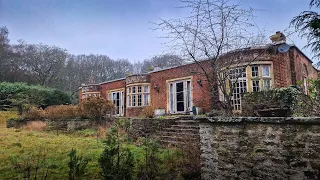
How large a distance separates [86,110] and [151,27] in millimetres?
8189

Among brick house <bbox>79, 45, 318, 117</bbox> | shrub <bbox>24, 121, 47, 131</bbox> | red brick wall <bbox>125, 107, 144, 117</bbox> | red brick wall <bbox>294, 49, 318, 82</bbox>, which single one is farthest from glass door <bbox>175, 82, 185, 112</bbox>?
shrub <bbox>24, 121, 47, 131</bbox>

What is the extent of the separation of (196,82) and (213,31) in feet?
25.6

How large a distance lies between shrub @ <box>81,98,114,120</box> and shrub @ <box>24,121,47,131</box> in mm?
2502

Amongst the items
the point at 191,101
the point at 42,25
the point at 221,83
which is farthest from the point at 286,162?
the point at 191,101

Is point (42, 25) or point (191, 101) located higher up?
point (42, 25)

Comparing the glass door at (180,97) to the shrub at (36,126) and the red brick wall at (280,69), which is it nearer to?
the red brick wall at (280,69)

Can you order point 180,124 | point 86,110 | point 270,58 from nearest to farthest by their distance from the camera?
point 180,124 < point 270,58 < point 86,110

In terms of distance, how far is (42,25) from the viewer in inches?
207

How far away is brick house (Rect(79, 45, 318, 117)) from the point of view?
35.0 ft

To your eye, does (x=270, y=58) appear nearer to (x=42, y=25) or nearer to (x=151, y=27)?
(x=151, y=27)

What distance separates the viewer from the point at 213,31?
640cm

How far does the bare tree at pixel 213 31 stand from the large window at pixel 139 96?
10.6 meters

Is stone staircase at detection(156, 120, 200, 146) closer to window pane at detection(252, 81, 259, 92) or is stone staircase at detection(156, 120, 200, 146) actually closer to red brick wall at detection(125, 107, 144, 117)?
window pane at detection(252, 81, 259, 92)

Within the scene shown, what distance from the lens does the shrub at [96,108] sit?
12.8m
